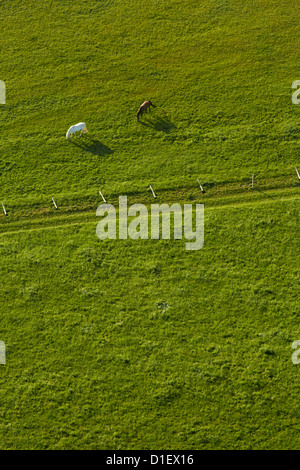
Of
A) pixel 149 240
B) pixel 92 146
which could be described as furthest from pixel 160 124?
pixel 149 240

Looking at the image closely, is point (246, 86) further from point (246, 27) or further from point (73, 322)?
point (73, 322)

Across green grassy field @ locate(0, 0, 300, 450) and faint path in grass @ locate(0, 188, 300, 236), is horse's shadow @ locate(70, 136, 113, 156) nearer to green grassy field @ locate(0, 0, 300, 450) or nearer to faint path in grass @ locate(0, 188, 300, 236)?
green grassy field @ locate(0, 0, 300, 450)

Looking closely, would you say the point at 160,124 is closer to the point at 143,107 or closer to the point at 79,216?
the point at 143,107

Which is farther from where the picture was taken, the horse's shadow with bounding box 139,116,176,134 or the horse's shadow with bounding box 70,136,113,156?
the horse's shadow with bounding box 139,116,176,134

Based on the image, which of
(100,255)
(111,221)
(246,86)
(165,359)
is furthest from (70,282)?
(246,86)

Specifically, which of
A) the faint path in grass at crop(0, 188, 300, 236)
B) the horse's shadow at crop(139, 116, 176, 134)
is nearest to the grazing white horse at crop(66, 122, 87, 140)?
the horse's shadow at crop(139, 116, 176, 134)
